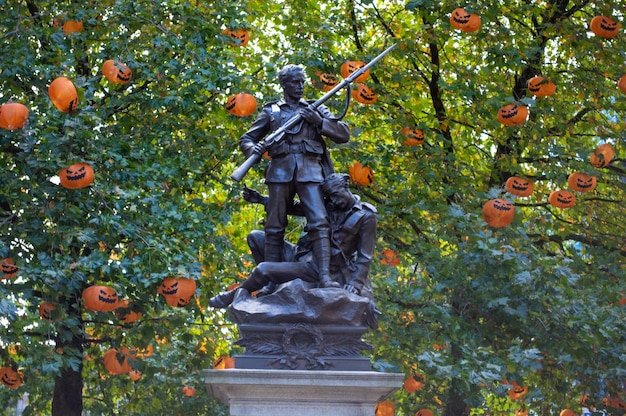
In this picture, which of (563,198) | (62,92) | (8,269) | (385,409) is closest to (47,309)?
(8,269)

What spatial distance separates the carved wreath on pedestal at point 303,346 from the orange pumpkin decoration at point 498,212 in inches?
179

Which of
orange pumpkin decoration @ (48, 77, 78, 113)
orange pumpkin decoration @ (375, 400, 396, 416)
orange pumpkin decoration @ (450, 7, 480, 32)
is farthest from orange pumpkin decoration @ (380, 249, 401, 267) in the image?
orange pumpkin decoration @ (48, 77, 78, 113)

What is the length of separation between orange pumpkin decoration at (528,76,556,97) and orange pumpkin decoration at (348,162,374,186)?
2.37m

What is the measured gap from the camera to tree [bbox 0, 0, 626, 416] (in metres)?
11.7

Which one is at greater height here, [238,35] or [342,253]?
[238,35]

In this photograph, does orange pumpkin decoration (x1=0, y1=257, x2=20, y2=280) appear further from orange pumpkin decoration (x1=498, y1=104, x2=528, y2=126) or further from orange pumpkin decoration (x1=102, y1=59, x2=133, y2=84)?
orange pumpkin decoration (x1=498, y1=104, x2=528, y2=126)

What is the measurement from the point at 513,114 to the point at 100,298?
5563mm

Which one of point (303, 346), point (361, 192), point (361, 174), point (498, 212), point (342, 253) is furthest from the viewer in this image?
point (361, 192)

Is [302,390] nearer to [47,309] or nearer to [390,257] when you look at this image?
[47,309]

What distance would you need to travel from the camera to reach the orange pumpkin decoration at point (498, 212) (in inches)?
488

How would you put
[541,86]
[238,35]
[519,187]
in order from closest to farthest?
1. [519,187]
2. [541,86]
3. [238,35]

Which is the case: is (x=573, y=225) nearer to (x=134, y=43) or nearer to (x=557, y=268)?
(x=557, y=268)

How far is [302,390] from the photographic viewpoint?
26.1 feet

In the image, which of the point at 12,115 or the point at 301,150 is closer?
the point at 301,150
